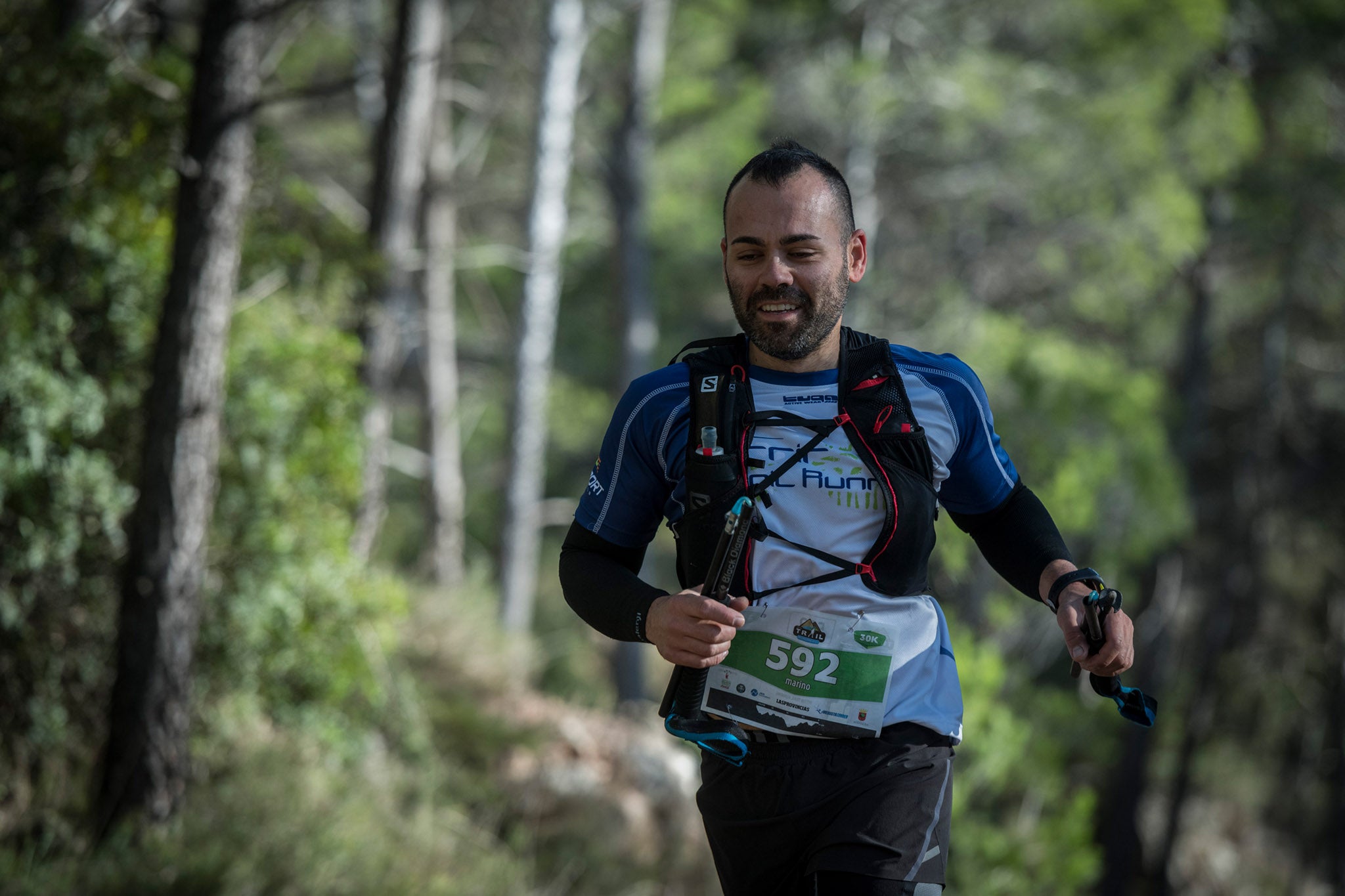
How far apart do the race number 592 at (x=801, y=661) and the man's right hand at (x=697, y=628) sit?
0.29 metres

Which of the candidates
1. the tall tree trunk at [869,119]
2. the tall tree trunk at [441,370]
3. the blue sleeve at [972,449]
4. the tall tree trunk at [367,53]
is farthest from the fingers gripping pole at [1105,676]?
the tall tree trunk at [367,53]

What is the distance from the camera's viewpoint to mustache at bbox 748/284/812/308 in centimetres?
244

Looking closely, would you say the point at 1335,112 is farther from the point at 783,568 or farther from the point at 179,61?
the point at 783,568

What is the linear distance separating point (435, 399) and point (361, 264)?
734 cm

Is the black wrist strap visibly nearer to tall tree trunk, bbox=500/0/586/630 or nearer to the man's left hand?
the man's left hand

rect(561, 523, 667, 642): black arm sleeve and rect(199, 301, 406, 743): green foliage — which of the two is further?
rect(199, 301, 406, 743): green foliage

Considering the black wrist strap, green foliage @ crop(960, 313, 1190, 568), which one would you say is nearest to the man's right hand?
the black wrist strap

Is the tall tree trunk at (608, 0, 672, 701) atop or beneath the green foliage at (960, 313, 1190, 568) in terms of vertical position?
atop

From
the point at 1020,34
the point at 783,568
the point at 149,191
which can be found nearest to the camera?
the point at 783,568

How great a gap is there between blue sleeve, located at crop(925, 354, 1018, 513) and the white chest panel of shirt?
304 mm

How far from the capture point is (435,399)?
1420 centimetres

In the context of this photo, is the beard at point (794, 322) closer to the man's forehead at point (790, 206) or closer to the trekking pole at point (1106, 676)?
the man's forehead at point (790, 206)

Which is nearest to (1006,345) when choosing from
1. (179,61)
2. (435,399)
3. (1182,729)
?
(435,399)

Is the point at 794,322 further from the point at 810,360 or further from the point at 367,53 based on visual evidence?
the point at 367,53
